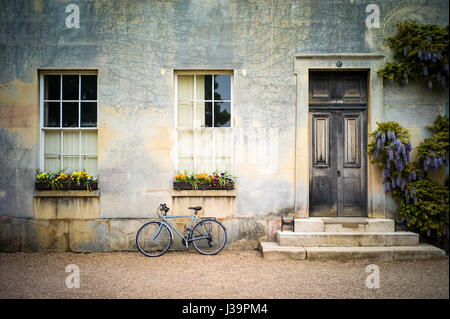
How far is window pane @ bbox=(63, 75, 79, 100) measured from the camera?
263 inches

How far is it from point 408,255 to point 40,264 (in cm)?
654

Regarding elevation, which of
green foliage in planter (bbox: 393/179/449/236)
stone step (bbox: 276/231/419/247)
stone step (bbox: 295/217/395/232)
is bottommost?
stone step (bbox: 276/231/419/247)

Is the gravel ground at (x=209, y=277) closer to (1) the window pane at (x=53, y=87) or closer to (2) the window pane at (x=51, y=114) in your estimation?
(2) the window pane at (x=51, y=114)

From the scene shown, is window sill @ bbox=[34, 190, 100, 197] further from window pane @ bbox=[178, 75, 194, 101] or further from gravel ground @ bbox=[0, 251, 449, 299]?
window pane @ bbox=[178, 75, 194, 101]

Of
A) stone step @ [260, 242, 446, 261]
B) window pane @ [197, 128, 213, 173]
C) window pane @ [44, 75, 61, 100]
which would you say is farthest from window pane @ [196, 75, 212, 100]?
stone step @ [260, 242, 446, 261]

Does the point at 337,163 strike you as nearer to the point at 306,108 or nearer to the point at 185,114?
the point at 306,108

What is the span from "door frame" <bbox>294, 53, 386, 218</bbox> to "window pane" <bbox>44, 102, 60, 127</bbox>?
16.5ft

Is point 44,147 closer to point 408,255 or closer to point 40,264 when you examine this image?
point 40,264

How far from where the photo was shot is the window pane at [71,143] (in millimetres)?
6629

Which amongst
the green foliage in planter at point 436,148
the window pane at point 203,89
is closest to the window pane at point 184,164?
the window pane at point 203,89

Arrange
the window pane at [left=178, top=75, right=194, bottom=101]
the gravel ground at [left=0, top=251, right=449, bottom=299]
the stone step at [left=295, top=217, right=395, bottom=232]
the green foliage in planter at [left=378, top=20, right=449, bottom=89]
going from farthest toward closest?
the window pane at [left=178, top=75, right=194, bottom=101] → the stone step at [left=295, top=217, right=395, bottom=232] → the green foliage in planter at [left=378, top=20, right=449, bottom=89] → the gravel ground at [left=0, top=251, right=449, bottom=299]

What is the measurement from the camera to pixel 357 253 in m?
5.62

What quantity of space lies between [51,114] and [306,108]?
5.34 metres
